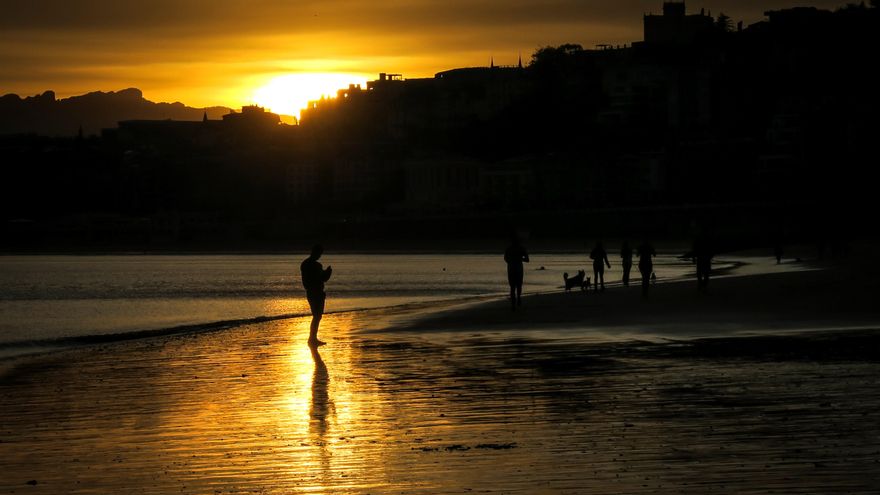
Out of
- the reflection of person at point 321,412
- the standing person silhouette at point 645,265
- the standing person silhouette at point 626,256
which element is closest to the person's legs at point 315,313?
the reflection of person at point 321,412

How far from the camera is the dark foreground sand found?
977 centimetres

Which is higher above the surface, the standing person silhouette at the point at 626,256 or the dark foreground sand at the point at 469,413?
the standing person silhouette at the point at 626,256

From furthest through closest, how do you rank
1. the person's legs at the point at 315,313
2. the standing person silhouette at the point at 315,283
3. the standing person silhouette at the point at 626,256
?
the standing person silhouette at the point at 626,256
the person's legs at the point at 315,313
the standing person silhouette at the point at 315,283

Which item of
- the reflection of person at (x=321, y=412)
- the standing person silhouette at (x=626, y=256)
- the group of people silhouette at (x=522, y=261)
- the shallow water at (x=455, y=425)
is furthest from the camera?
the standing person silhouette at (x=626, y=256)

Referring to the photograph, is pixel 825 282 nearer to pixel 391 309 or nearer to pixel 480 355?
pixel 391 309

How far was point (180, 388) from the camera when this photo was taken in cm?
1580

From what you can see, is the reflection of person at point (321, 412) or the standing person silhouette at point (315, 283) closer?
the reflection of person at point (321, 412)

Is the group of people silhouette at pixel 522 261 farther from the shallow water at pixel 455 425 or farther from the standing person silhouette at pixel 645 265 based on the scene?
the shallow water at pixel 455 425

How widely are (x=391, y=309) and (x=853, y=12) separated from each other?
15213 cm

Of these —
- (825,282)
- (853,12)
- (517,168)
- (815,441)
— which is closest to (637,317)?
(825,282)

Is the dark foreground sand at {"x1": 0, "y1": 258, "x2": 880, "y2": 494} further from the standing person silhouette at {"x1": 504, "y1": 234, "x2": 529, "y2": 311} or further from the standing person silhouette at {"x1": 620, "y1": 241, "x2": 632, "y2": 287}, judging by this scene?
the standing person silhouette at {"x1": 620, "y1": 241, "x2": 632, "y2": 287}

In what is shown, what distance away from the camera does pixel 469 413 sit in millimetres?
12781

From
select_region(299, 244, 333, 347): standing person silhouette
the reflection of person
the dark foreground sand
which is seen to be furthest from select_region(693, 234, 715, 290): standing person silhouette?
the reflection of person

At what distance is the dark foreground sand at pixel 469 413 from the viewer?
977 cm
